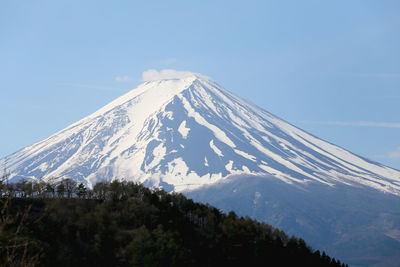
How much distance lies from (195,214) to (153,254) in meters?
34.6

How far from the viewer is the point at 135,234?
7700cm

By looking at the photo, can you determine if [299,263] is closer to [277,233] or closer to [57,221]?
[277,233]

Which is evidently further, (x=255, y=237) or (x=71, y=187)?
(x=71, y=187)

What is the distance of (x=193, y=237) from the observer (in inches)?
3334

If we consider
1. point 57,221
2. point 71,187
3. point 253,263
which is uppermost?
point 71,187

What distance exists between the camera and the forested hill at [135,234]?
226 ft

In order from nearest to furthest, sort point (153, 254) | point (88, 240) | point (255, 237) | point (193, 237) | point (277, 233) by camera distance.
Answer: point (153, 254) → point (88, 240) → point (193, 237) → point (255, 237) → point (277, 233)

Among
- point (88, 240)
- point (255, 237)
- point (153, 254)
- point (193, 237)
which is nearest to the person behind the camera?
point (153, 254)

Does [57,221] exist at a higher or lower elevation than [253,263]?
higher

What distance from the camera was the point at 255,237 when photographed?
304ft

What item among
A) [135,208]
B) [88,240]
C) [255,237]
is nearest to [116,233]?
[88,240]

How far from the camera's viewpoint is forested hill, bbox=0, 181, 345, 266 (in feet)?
226

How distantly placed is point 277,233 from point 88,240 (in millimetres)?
36059

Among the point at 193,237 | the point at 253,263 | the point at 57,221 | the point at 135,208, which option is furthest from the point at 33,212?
the point at 253,263
